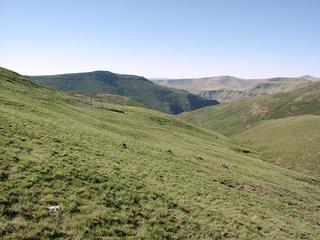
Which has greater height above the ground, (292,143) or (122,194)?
(122,194)

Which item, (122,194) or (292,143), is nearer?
(122,194)

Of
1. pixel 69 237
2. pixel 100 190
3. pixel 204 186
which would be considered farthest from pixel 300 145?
pixel 69 237

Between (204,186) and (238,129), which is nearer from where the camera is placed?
(204,186)

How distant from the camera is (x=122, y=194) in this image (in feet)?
80.9

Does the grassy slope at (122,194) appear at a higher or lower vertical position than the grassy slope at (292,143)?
higher

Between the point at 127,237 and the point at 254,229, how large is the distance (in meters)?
11.1

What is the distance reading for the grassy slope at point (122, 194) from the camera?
1925 centimetres

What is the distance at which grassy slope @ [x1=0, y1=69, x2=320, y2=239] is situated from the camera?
1925cm

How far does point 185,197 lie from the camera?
2848 cm

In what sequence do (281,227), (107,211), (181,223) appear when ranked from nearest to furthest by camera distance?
(107,211)
(181,223)
(281,227)

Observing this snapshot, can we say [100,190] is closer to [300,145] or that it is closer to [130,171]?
[130,171]

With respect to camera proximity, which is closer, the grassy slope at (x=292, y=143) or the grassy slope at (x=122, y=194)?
the grassy slope at (x=122, y=194)

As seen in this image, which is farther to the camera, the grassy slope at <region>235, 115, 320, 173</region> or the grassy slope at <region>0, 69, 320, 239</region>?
the grassy slope at <region>235, 115, 320, 173</region>

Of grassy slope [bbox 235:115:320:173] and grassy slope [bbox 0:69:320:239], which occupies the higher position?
grassy slope [bbox 0:69:320:239]
